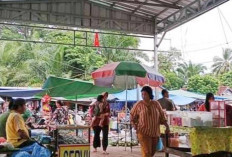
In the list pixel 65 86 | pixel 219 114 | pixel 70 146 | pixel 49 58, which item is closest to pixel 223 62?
pixel 49 58

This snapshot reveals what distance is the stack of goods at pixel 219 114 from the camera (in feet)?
12.6

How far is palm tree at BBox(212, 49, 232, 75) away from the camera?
107 feet

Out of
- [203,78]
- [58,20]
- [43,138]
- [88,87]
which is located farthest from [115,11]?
[203,78]

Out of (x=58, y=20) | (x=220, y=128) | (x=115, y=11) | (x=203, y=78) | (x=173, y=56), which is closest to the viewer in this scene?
(x=220, y=128)

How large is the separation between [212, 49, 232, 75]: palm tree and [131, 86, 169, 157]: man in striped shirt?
99.5ft

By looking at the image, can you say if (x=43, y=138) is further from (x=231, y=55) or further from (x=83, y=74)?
(x=231, y=55)

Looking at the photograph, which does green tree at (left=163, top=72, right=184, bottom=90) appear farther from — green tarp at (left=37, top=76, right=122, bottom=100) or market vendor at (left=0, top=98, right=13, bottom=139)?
market vendor at (left=0, top=98, right=13, bottom=139)

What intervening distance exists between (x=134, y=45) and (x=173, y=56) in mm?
9135

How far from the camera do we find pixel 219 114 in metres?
3.86

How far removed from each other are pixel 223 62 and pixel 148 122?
103 ft

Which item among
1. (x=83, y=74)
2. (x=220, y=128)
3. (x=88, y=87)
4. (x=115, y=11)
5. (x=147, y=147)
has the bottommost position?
(x=147, y=147)

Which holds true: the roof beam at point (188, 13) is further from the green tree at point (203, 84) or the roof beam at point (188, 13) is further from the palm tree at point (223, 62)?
the palm tree at point (223, 62)

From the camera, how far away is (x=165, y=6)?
33.1 ft

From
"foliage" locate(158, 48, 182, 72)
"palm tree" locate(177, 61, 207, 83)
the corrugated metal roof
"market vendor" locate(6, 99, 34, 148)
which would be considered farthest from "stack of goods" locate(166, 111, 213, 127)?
"palm tree" locate(177, 61, 207, 83)
